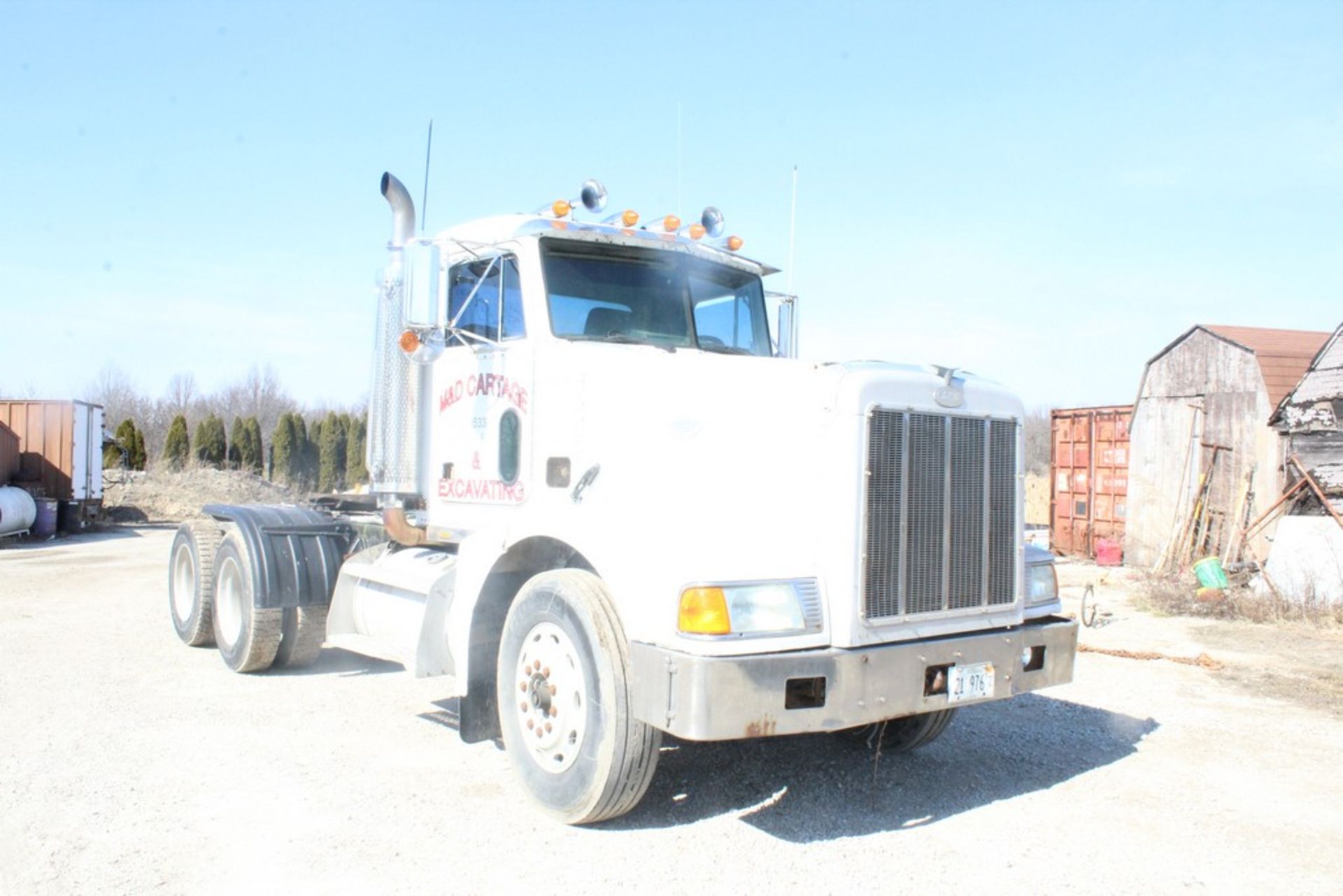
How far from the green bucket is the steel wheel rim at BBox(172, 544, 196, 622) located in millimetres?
11701

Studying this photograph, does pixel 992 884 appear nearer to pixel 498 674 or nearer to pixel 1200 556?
pixel 498 674

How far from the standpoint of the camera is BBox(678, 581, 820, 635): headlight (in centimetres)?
416

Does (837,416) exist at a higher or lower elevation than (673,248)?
lower

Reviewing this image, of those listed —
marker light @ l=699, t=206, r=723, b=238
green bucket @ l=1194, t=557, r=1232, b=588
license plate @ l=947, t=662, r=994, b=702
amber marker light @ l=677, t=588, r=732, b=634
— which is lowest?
green bucket @ l=1194, t=557, r=1232, b=588

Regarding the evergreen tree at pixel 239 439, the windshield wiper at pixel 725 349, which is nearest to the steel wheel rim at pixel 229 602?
the windshield wiper at pixel 725 349

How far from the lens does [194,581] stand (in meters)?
8.59

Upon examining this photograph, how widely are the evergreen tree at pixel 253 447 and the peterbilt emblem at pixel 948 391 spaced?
38222 mm

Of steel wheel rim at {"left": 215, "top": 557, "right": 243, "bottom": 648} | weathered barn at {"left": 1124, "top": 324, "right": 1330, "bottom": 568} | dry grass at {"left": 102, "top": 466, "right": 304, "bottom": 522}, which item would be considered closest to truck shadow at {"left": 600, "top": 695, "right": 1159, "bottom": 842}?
steel wheel rim at {"left": 215, "top": 557, "right": 243, "bottom": 648}

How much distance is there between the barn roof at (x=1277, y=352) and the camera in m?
16.3

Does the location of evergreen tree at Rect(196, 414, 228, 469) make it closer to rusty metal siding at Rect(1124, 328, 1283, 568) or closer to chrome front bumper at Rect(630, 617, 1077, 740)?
rusty metal siding at Rect(1124, 328, 1283, 568)

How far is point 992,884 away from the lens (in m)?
4.20

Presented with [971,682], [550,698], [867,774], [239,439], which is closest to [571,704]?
[550,698]

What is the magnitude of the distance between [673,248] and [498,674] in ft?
8.45

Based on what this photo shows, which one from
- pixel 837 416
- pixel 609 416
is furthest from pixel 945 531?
pixel 609 416
